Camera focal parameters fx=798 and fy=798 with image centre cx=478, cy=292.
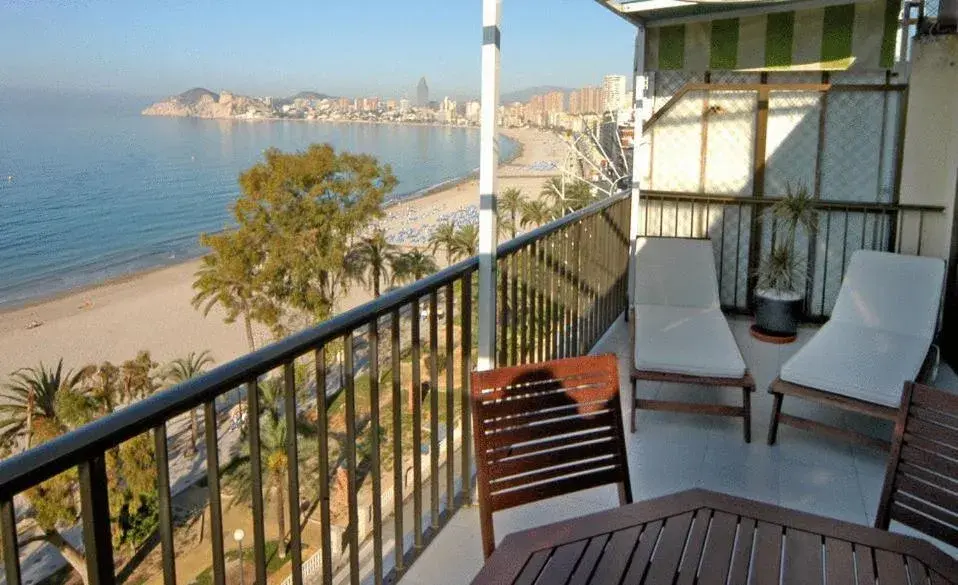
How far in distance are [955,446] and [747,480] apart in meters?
1.69

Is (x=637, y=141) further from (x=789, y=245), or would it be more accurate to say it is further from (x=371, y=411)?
(x=371, y=411)

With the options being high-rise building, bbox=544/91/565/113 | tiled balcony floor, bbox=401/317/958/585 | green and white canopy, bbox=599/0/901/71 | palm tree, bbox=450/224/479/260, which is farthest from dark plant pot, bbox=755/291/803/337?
high-rise building, bbox=544/91/565/113

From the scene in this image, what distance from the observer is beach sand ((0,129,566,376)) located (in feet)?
107

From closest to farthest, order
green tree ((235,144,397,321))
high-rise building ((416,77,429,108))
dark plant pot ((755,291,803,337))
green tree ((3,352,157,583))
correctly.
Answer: dark plant pot ((755,291,803,337)) < green tree ((3,352,157,583)) < green tree ((235,144,397,321)) < high-rise building ((416,77,429,108))

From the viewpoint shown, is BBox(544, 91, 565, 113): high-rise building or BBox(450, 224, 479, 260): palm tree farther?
BBox(544, 91, 565, 113): high-rise building

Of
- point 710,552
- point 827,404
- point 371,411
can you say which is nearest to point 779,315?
point 827,404

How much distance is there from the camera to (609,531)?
1.59 meters

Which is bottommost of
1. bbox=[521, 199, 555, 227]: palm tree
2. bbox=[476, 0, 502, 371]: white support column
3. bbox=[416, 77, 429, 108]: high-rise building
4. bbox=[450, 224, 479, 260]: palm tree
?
bbox=[450, 224, 479, 260]: palm tree

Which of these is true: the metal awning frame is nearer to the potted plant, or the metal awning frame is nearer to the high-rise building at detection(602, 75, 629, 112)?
the potted plant

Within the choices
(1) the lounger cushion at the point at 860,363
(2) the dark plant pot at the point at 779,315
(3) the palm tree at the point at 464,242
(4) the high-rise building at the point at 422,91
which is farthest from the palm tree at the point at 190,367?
(4) the high-rise building at the point at 422,91

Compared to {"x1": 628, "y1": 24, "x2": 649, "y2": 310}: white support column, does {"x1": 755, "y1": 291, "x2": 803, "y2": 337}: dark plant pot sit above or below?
below

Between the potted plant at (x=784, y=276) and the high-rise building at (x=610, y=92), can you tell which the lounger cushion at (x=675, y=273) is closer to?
the potted plant at (x=784, y=276)

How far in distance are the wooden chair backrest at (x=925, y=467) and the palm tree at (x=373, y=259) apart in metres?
37.3

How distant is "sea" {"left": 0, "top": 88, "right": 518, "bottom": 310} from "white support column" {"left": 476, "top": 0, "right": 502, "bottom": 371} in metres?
23.3
